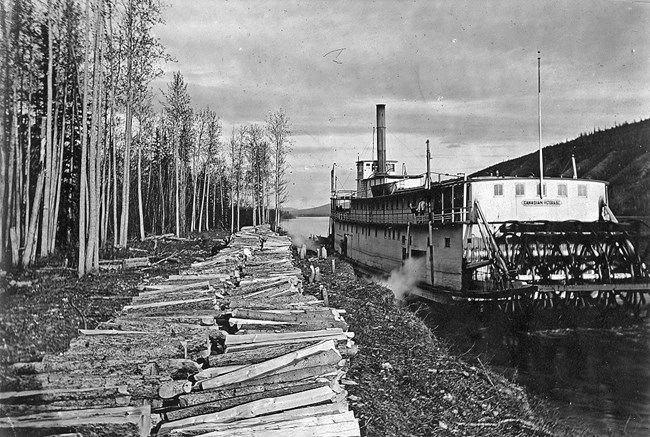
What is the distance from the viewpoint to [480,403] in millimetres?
8898

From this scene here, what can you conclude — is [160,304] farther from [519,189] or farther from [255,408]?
[519,189]

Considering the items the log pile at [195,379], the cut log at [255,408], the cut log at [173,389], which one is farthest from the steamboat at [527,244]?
the cut log at [173,389]

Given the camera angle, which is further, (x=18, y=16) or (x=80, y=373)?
(x=18, y=16)

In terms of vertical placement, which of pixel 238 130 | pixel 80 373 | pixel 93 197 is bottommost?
pixel 80 373

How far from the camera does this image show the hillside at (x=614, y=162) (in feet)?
156

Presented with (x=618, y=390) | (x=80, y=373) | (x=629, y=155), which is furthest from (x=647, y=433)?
(x=629, y=155)

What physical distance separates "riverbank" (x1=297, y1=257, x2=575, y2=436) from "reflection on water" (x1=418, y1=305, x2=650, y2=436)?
5.60ft

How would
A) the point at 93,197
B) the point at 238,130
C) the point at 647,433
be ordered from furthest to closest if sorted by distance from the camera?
1. the point at 238,130
2. the point at 93,197
3. the point at 647,433

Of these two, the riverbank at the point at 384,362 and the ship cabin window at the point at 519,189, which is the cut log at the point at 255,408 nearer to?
the riverbank at the point at 384,362

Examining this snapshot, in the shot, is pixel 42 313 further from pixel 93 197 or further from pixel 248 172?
pixel 248 172

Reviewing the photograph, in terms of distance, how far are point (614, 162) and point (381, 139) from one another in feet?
122

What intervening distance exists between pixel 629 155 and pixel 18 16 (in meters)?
66.6

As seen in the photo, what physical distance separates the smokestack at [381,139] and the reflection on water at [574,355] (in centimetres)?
2207

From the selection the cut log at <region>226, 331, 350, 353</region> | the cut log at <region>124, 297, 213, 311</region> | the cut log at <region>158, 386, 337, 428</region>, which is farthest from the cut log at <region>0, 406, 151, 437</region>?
the cut log at <region>124, 297, 213, 311</region>
